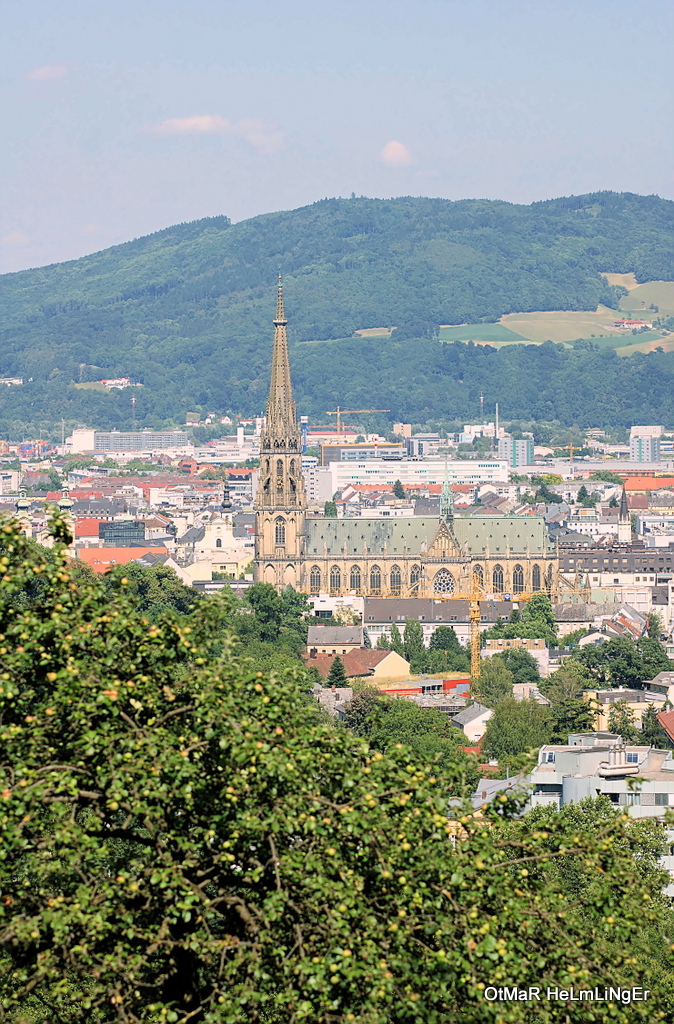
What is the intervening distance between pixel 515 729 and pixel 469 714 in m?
7.74

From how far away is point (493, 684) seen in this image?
273 ft

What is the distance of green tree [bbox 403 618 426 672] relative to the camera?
9526 centimetres

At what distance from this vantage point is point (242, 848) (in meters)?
19.7

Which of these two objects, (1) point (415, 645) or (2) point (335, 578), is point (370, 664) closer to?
(1) point (415, 645)

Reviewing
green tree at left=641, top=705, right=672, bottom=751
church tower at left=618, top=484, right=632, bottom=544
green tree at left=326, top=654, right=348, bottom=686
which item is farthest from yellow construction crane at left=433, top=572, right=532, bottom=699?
church tower at left=618, top=484, right=632, bottom=544

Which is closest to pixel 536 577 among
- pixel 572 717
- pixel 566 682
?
pixel 566 682

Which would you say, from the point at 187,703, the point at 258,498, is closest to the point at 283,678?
the point at 187,703

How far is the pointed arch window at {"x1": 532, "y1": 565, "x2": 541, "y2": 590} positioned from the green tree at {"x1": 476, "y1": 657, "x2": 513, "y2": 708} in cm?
3441

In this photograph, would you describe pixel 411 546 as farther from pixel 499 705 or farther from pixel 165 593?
pixel 499 705

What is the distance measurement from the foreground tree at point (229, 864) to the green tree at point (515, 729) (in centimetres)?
3989

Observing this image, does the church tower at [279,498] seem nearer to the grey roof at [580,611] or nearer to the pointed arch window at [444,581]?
the pointed arch window at [444,581]

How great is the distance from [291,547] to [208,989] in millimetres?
103191

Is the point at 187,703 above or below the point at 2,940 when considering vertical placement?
above

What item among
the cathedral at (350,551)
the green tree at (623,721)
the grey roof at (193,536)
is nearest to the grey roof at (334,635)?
the cathedral at (350,551)
